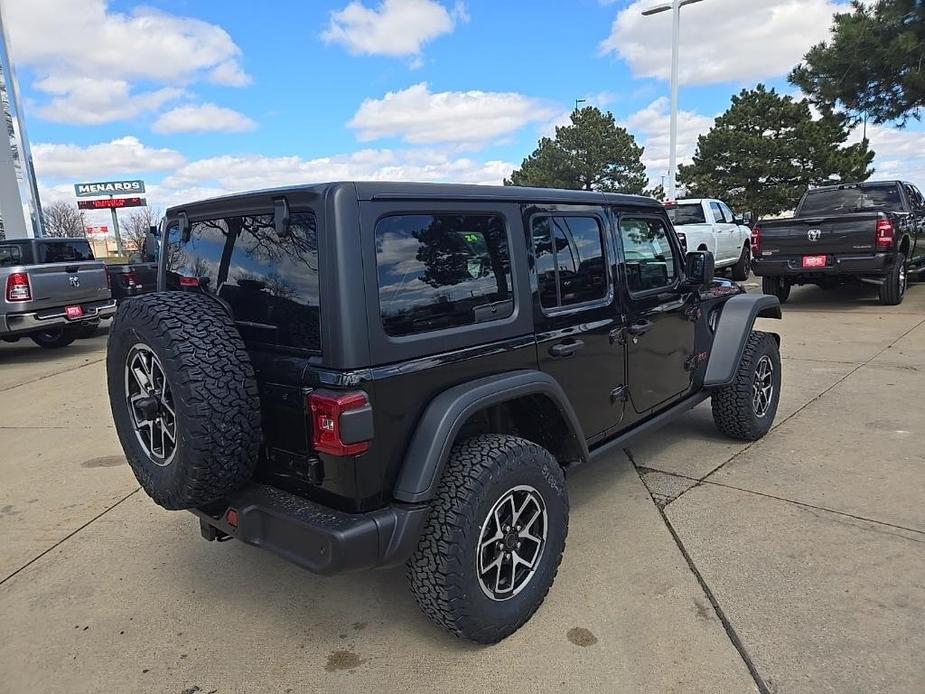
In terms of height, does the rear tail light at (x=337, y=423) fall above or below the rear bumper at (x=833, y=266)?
above

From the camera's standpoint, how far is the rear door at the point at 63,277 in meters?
8.38

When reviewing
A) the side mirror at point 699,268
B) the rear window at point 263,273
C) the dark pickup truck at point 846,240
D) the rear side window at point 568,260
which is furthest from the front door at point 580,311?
the dark pickup truck at point 846,240

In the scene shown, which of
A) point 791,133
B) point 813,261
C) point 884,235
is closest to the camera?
point 884,235

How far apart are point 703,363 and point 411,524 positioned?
107 inches

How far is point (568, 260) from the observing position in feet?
10.0

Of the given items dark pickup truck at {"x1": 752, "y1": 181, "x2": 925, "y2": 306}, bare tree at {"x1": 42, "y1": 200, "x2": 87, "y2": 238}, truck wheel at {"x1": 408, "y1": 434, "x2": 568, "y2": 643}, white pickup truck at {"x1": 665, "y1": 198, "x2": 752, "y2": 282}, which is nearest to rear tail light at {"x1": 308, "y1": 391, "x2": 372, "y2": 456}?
truck wheel at {"x1": 408, "y1": 434, "x2": 568, "y2": 643}

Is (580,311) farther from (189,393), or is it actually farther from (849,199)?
(849,199)

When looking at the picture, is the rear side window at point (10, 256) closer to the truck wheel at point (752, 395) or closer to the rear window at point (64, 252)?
the rear window at point (64, 252)

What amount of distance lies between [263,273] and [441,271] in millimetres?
682

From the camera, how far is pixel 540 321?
2832 mm

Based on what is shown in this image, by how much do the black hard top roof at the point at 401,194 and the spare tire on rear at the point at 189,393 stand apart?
0.44m

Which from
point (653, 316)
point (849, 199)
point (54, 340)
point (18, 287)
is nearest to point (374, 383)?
point (653, 316)

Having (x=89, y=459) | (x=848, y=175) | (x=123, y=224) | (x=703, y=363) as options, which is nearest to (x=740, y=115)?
(x=848, y=175)

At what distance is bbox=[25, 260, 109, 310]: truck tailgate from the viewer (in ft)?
27.3
